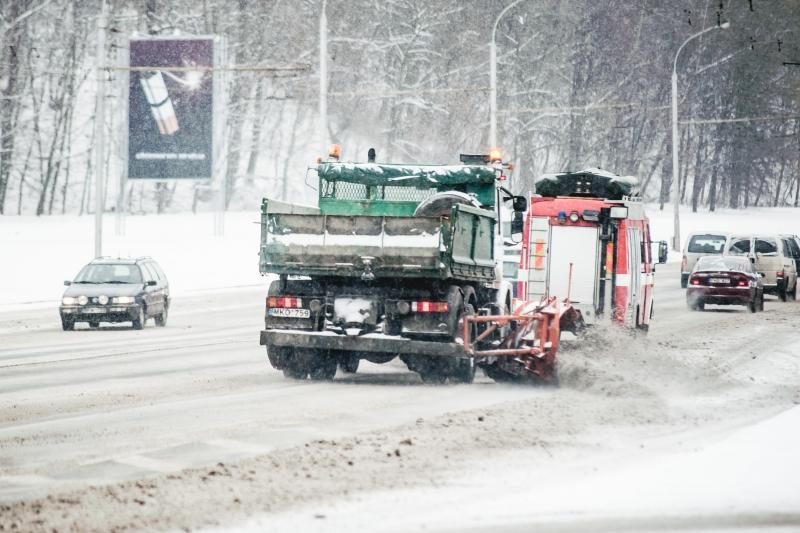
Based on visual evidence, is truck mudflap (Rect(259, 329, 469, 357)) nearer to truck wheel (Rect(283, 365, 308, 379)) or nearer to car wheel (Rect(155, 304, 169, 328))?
truck wheel (Rect(283, 365, 308, 379))

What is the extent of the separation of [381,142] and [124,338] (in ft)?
173

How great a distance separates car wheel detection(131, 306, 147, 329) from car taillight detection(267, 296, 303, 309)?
458 inches

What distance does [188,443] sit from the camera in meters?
11.3

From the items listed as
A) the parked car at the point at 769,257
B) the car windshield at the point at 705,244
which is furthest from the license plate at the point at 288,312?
the car windshield at the point at 705,244

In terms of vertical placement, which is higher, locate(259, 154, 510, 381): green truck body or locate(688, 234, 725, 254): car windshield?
locate(259, 154, 510, 381): green truck body

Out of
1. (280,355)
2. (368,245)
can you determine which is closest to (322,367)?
(280,355)

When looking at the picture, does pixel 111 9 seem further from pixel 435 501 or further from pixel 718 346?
pixel 435 501

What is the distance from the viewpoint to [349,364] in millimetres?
18250

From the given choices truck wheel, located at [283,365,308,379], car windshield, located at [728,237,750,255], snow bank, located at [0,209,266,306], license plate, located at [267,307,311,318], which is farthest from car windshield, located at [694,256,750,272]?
license plate, located at [267,307,311,318]

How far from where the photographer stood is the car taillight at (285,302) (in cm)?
1638

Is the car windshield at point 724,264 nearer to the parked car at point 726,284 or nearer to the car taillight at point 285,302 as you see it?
the parked car at point 726,284

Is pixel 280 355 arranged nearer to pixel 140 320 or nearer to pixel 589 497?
pixel 589 497

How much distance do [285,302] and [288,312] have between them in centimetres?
13

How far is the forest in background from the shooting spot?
64.7 meters
